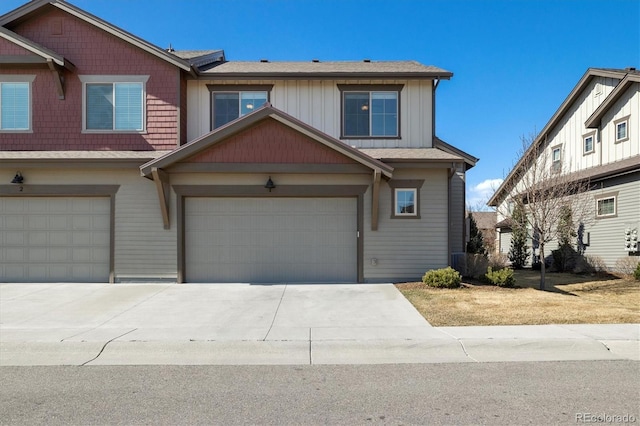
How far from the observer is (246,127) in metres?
12.0

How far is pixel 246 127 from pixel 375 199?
408cm

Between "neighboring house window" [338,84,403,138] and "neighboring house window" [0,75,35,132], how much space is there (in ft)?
31.2

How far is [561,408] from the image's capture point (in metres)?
4.48

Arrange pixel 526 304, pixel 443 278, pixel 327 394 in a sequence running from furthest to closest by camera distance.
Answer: pixel 443 278, pixel 526 304, pixel 327 394

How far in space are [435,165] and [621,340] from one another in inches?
267

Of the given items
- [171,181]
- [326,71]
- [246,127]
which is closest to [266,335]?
[246,127]

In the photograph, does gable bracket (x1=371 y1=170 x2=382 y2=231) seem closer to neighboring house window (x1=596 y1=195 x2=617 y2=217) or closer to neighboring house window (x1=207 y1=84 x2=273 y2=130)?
neighboring house window (x1=207 y1=84 x2=273 y2=130)

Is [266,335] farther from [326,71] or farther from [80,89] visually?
[80,89]

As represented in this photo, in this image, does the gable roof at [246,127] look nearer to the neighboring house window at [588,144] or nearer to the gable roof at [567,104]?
the gable roof at [567,104]

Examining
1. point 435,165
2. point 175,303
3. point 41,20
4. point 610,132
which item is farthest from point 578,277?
point 41,20

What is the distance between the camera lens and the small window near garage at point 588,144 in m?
20.2

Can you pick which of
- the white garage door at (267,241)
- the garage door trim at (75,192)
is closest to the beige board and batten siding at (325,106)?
the white garage door at (267,241)

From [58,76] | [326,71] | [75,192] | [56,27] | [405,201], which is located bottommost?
[405,201]

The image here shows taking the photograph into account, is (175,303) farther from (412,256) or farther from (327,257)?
(412,256)
